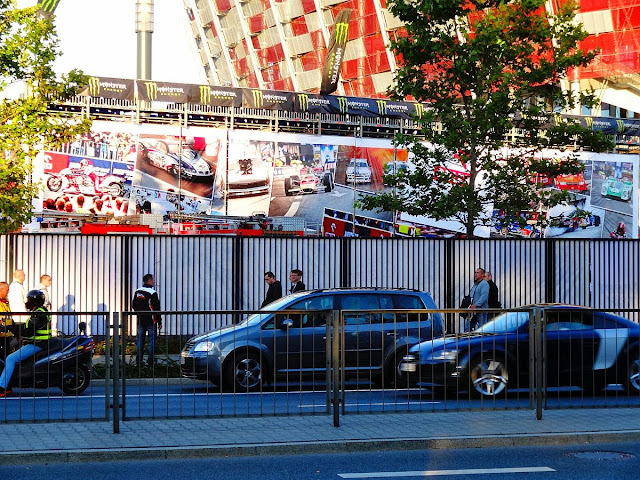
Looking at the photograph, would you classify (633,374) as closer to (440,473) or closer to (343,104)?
(440,473)

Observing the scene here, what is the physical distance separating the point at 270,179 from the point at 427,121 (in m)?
24.3

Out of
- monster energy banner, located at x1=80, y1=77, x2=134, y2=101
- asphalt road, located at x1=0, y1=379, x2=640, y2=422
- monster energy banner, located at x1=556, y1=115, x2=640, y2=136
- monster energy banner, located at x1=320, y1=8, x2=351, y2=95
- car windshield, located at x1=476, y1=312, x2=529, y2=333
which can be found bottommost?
asphalt road, located at x1=0, y1=379, x2=640, y2=422

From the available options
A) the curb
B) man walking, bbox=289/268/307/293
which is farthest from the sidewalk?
man walking, bbox=289/268/307/293

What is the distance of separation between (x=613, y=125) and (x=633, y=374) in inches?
1633

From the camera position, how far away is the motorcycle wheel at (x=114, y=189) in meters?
42.2

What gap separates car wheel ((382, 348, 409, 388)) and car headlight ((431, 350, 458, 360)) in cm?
34

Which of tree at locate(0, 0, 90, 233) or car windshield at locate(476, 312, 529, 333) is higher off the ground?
tree at locate(0, 0, 90, 233)

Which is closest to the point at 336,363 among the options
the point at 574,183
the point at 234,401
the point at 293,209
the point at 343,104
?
the point at 234,401

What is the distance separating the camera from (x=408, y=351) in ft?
32.3

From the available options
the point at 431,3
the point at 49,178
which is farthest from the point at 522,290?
the point at 49,178

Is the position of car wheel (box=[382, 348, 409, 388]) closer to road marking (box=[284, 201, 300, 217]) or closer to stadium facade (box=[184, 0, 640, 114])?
road marking (box=[284, 201, 300, 217])

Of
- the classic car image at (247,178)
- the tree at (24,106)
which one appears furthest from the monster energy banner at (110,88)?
the tree at (24,106)

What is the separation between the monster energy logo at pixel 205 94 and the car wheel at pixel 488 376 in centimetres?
3388

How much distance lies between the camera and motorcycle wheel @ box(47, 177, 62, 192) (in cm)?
4059
